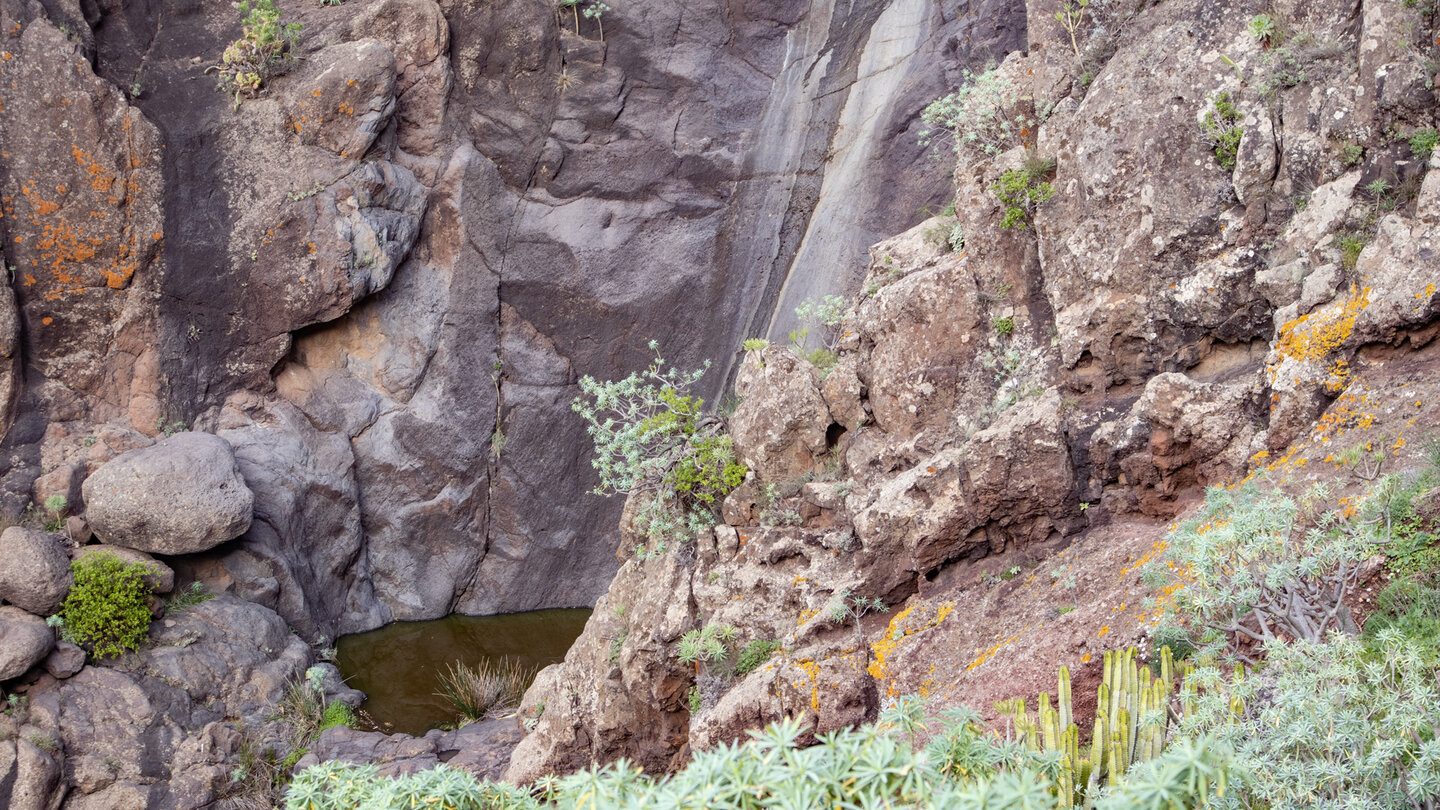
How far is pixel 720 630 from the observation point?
700 centimetres

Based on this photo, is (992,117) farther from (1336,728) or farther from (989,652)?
(1336,728)

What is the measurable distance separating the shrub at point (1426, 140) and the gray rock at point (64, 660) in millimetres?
13321

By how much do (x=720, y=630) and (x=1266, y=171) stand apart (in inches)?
196

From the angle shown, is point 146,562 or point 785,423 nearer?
point 785,423

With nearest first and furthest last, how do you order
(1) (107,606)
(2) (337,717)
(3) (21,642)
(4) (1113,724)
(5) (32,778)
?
(4) (1113,724) < (5) (32,778) < (3) (21,642) < (1) (107,606) < (2) (337,717)

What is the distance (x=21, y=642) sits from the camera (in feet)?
32.9

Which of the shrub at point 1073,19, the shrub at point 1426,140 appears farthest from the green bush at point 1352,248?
the shrub at point 1073,19

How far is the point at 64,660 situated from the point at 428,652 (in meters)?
4.81

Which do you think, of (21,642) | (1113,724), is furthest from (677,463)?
A: (21,642)

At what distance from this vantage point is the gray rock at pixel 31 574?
10.5 meters

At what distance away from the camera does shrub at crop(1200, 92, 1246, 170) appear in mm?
6039

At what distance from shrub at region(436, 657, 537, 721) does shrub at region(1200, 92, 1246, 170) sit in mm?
10130

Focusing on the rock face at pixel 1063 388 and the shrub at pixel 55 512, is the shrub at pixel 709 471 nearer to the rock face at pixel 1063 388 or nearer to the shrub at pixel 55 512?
the rock face at pixel 1063 388

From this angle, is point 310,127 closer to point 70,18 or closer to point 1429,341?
point 70,18
